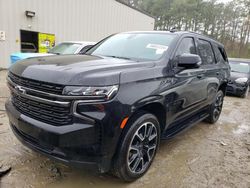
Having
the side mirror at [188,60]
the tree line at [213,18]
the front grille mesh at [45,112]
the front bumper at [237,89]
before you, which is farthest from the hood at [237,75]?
the tree line at [213,18]

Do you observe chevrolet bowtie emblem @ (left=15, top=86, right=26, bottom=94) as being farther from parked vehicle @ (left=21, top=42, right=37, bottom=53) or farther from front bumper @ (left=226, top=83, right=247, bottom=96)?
parked vehicle @ (left=21, top=42, right=37, bottom=53)

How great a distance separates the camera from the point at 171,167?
2.85 metres

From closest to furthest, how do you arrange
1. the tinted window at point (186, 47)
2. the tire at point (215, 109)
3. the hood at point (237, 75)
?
the tinted window at point (186, 47) → the tire at point (215, 109) → the hood at point (237, 75)

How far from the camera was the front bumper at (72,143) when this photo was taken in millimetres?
1839

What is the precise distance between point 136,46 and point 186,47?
78cm

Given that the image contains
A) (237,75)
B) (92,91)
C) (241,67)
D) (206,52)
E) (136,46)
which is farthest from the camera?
(241,67)

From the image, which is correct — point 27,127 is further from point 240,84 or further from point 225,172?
point 240,84

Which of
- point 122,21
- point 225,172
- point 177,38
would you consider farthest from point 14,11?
point 225,172

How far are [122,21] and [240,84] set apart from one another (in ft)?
36.2

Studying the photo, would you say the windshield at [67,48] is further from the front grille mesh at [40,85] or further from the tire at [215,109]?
the front grille mesh at [40,85]

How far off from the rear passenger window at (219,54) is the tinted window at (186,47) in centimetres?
122

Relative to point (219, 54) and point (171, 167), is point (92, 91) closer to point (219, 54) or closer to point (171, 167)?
point (171, 167)

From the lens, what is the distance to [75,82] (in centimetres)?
183

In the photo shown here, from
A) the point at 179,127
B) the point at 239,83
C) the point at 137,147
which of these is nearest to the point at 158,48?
the point at 179,127
